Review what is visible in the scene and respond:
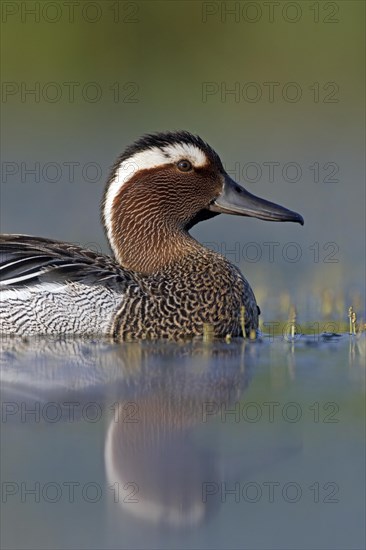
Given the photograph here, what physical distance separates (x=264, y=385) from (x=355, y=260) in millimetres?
4685

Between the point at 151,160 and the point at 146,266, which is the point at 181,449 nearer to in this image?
the point at 146,266

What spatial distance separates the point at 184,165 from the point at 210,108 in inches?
290

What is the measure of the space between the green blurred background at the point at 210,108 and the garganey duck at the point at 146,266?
1.91m

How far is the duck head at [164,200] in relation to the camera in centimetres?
949

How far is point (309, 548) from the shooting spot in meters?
5.41

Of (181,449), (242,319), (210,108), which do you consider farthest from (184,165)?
(210,108)

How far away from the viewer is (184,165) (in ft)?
31.4

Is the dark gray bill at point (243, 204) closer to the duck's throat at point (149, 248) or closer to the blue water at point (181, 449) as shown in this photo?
the duck's throat at point (149, 248)

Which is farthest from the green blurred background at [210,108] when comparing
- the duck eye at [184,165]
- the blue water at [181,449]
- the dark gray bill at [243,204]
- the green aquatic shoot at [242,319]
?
the blue water at [181,449]

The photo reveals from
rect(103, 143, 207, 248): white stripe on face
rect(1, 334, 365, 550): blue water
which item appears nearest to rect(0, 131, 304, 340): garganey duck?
rect(103, 143, 207, 248): white stripe on face

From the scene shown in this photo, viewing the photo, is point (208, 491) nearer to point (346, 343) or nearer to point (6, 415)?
point (6, 415)

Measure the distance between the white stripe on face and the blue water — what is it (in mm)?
1472

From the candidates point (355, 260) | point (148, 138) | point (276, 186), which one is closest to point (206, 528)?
point (148, 138)

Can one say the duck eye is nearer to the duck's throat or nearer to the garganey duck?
the garganey duck
